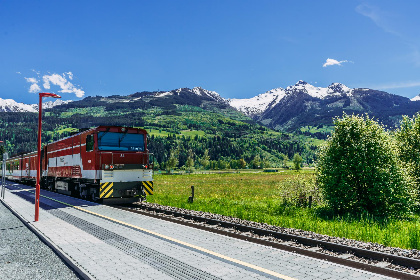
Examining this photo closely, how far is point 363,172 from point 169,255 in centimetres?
1258

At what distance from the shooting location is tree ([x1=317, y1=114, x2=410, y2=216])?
17.0 m

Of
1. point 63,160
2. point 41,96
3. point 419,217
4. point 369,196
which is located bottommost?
point 419,217

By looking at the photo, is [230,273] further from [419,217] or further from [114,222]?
[419,217]

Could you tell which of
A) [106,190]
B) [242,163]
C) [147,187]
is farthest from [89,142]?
[242,163]

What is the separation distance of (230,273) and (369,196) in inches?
490

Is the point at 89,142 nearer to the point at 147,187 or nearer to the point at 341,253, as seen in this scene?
the point at 147,187

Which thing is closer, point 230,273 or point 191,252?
point 230,273

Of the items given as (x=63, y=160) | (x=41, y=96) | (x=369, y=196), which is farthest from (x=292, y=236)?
(x=63, y=160)

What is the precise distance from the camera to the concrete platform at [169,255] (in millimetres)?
7062

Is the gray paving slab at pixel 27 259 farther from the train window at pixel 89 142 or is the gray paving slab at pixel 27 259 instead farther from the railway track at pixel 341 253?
the train window at pixel 89 142

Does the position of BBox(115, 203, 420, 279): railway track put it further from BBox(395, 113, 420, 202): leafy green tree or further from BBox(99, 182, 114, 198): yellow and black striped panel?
BBox(395, 113, 420, 202): leafy green tree

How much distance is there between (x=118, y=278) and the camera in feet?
22.3

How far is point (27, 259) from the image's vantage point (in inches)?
343

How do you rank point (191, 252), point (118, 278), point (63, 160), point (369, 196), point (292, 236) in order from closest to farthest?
1. point (118, 278)
2. point (191, 252)
3. point (292, 236)
4. point (369, 196)
5. point (63, 160)
